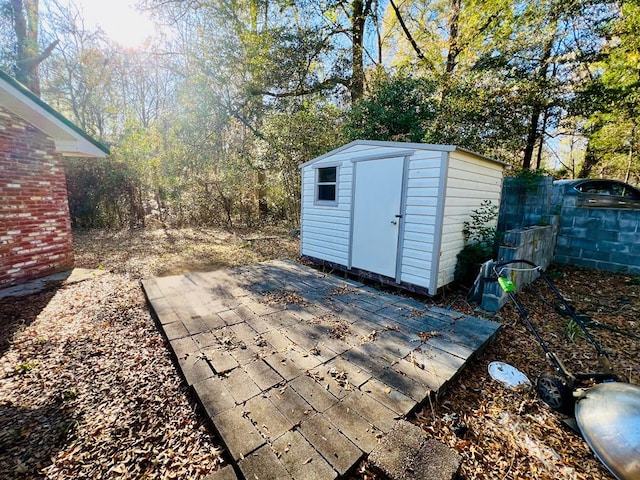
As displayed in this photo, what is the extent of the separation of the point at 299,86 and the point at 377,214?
23.4ft

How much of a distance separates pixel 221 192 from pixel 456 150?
9.02 meters

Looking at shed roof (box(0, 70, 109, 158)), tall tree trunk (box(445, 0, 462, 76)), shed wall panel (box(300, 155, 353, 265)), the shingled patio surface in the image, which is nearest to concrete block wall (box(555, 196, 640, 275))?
the shingled patio surface

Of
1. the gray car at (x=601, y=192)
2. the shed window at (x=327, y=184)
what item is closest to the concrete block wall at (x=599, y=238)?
the gray car at (x=601, y=192)

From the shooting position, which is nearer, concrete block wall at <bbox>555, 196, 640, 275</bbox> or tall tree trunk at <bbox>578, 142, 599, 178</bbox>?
concrete block wall at <bbox>555, 196, 640, 275</bbox>

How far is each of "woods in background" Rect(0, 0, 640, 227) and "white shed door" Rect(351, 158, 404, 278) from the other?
3631 mm

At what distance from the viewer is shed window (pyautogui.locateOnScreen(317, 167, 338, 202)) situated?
530cm

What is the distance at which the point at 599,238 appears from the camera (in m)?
5.20

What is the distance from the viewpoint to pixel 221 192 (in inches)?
423

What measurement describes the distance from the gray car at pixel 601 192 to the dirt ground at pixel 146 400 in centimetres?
236

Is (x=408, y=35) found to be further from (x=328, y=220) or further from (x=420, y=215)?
(x=420, y=215)

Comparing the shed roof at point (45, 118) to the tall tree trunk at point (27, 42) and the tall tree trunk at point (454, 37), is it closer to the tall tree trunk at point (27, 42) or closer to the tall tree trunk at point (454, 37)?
the tall tree trunk at point (27, 42)

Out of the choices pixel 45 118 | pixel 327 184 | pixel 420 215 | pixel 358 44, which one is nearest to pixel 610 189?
pixel 420 215

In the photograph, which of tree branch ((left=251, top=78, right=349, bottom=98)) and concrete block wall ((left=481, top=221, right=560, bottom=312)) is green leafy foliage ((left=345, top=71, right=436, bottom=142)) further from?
concrete block wall ((left=481, top=221, right=560, bottom=312))

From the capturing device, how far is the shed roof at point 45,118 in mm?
3603
